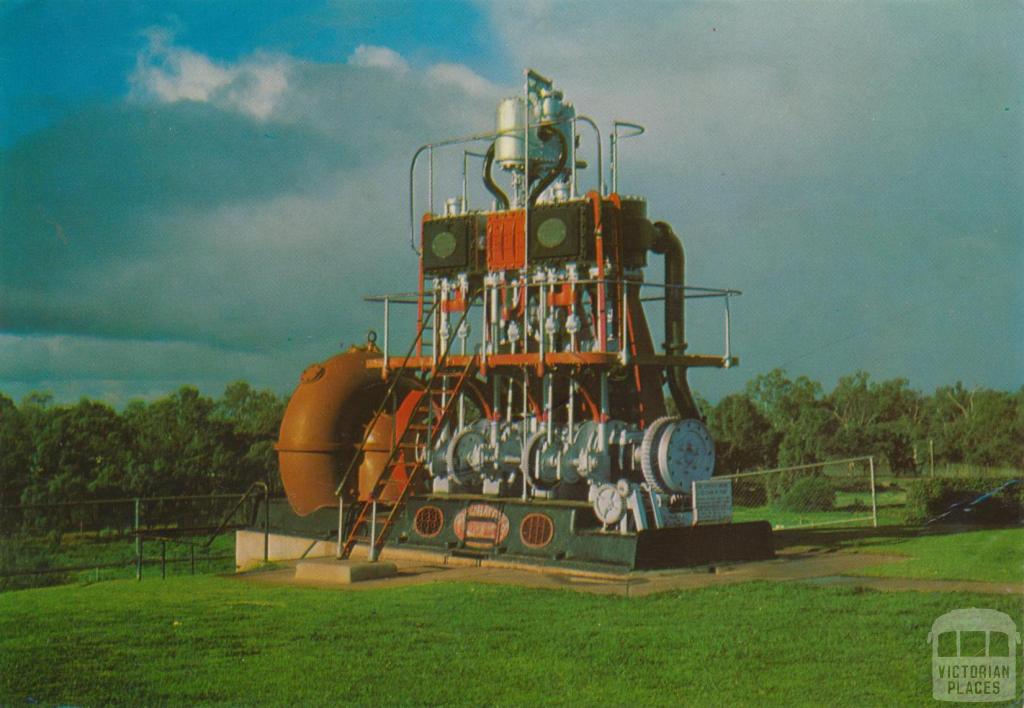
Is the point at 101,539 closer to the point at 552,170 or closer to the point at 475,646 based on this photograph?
the point at 552,170

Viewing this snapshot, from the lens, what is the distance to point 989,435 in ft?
130

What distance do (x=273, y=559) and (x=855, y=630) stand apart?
12.7 meters

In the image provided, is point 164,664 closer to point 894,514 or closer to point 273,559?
point 273,559

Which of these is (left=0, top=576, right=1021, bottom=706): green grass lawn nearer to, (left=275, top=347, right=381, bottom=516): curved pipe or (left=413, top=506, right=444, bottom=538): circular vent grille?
(left=413, top=506, right=444, bottom=538): circular vent grille

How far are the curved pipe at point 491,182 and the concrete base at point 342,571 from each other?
714 centimetres

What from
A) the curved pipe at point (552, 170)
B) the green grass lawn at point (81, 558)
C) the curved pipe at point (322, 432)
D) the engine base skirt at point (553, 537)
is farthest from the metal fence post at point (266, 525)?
the curved pipe at point (552, 170)

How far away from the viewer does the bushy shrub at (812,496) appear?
31.1 m

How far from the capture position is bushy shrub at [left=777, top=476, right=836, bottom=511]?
3111 cm

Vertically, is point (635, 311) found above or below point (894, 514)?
above

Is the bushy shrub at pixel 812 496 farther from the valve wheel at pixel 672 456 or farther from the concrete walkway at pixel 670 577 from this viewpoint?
the valve wheel at pixel 672 456

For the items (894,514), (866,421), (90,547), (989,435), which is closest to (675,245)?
(894,514)

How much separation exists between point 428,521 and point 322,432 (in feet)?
13.8

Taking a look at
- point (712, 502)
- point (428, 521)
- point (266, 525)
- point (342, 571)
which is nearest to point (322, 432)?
point (266, 525)

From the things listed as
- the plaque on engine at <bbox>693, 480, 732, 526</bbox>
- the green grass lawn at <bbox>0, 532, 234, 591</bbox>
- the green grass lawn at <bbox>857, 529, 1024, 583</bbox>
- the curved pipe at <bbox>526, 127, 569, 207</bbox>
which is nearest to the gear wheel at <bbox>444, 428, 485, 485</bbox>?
the plaque on engine at <bbox>693, 480, 732, 526</bbox>
